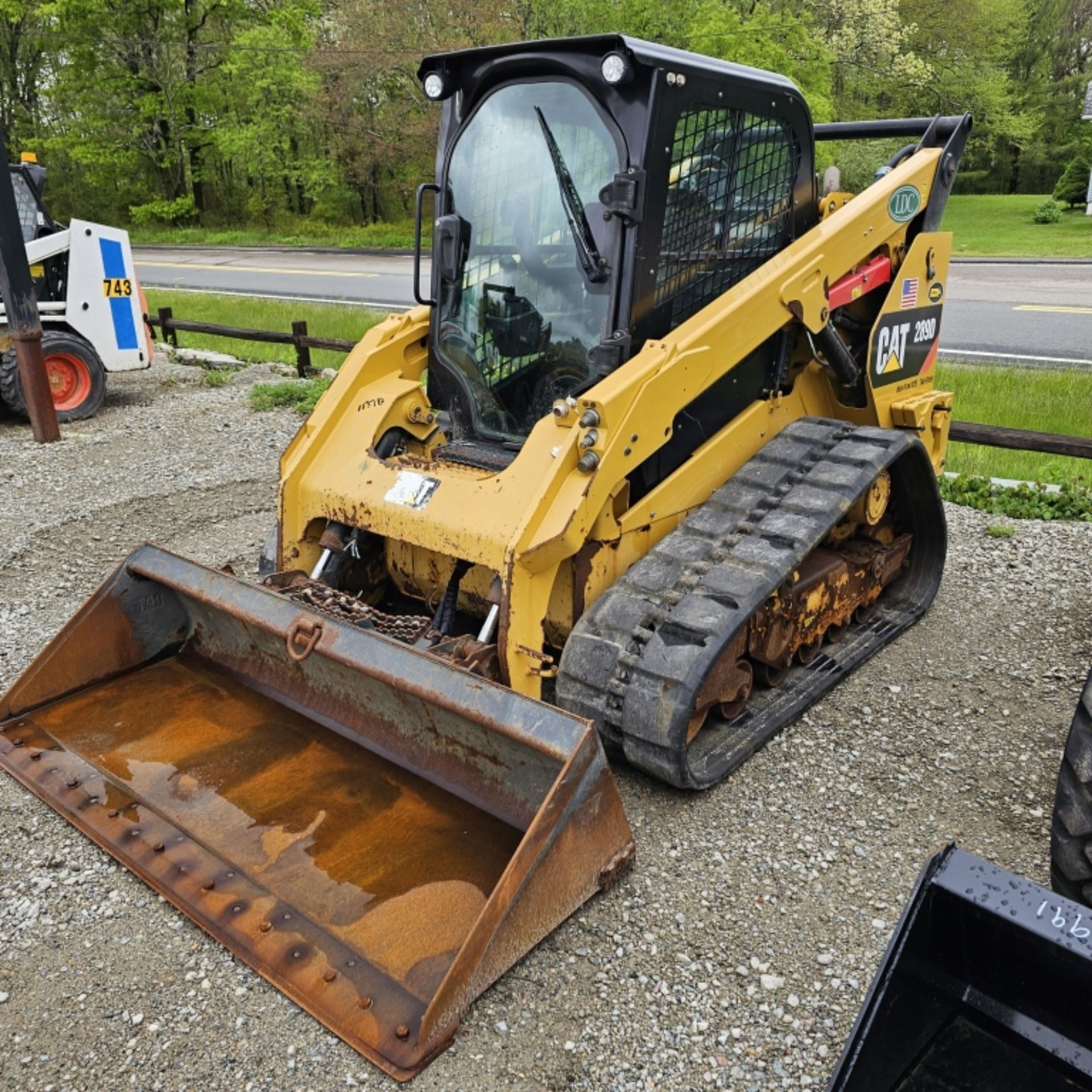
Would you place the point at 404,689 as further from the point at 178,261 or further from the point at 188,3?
the point at 188,3

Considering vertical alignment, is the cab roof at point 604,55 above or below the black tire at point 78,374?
above

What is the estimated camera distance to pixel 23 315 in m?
8.20

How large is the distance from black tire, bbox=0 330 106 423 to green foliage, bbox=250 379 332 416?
1.37 m

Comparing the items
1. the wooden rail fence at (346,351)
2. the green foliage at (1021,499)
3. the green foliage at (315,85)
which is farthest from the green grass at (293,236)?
the green foliage at (1021,499)

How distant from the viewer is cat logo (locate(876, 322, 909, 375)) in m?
4.59

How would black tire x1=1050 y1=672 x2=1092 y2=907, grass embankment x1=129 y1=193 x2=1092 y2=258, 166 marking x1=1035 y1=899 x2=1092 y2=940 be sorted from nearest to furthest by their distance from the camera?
166 marking x1=1035 y1=899 x2=1092 y2=940
black tire x1=1050 y1=672 x2=1092 y2=907
grass embankment x1=129 y1=193 x2=1092 y2=258

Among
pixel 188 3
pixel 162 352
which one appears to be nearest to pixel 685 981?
pixel 162 352

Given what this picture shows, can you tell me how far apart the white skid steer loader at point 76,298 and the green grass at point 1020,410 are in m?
7.40

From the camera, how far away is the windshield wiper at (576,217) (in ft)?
12.2

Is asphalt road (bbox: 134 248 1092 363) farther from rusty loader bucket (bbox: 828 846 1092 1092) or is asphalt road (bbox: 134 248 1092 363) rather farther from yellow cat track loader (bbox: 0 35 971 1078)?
rusty loader bucket (bbox: 828 846 1092 1092)

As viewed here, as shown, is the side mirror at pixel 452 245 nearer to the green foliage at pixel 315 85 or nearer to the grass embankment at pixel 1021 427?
the grass embankment at pixel 1021 427

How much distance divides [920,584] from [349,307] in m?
11.4

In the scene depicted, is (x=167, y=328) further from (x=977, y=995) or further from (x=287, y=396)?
(x=977, y=995)

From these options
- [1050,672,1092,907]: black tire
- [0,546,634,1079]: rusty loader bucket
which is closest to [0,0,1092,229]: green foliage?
[0,546,634,1079]: rusty loader bucket
